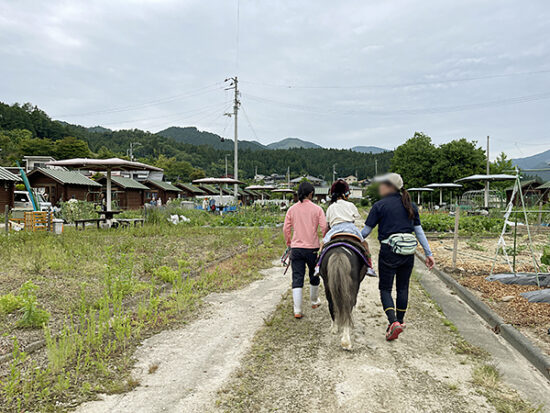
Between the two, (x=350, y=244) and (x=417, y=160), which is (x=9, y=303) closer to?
(x=350, y=244)

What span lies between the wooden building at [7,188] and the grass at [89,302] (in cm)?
1663

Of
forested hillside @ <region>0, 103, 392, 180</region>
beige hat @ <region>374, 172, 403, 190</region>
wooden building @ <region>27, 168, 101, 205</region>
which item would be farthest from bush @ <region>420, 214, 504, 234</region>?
wooden building @ <region>27, 168, 101, 205</region>

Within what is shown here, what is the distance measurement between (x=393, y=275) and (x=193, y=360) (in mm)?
2269

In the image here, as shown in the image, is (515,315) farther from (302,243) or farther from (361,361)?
(302,243)

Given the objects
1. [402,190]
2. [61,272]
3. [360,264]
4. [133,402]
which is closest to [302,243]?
[360,264]

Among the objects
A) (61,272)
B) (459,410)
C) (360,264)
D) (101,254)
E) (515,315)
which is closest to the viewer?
(459,410)

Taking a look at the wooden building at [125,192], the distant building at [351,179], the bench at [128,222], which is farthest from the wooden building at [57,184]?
the distant building at [351,179]

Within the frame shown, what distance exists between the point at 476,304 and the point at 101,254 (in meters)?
7.67

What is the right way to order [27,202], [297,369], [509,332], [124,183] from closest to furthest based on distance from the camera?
[297,369] < [509,332] < [27,202] < [124,183]

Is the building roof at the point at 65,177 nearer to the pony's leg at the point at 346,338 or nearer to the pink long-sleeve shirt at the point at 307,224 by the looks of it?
the pink long-sleeve shirt at the point at 307,224

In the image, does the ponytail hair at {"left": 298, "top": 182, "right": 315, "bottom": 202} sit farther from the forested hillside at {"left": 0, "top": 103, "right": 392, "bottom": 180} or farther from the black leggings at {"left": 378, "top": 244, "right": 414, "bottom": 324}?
the forested hillside at {"left": 0, "top": 103, "right": 392, "bottom": 180}

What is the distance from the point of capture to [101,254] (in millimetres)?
8484

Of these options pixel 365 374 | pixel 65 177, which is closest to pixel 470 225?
pixel 365 374

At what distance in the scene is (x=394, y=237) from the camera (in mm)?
3869
